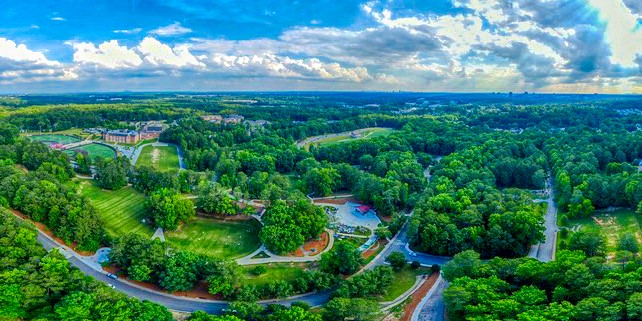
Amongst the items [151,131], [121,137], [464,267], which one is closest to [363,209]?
[464,267]

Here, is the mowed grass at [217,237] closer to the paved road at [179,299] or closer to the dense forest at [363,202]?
the dense forest at [363,202]

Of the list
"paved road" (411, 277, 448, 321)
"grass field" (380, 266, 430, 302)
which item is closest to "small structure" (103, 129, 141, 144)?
"grass field" (380, 266, 430, 302)

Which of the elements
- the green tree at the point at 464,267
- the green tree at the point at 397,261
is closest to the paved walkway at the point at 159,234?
the green tree at the point at 397,261

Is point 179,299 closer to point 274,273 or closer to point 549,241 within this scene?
point 274,273

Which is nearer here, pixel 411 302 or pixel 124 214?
pixel 411 302

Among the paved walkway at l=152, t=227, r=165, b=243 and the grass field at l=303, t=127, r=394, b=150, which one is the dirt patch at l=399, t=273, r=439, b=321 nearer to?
the paved walkway at l=152, t=227, r=165, b=243

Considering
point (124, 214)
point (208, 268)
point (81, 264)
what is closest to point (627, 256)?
point (208, 268)

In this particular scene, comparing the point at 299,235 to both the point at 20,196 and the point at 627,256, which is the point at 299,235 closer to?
the point at 627,256
